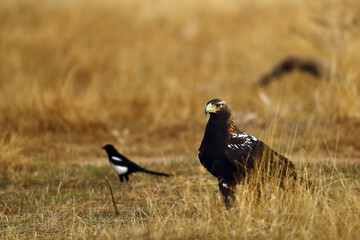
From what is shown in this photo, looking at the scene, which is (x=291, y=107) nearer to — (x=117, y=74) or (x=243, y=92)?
(x=243, y=92)

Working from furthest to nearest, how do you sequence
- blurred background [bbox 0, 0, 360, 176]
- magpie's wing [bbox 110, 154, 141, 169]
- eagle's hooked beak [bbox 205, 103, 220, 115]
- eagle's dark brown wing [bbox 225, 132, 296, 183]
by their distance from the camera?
blurred background [bbox 0, 0, 360, 176] → magpie's wing [bbox 110, 154, 141, 169] → eagle's hooked beak [bbox 205, 103, 220, 115] → eagle's dark brown wing [bbox 225, 132, 296, 183]

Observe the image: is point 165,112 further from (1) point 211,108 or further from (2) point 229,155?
(2) point 229,155

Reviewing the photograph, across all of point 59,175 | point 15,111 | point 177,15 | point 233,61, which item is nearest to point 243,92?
point 233,61

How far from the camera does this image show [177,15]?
19.6 m

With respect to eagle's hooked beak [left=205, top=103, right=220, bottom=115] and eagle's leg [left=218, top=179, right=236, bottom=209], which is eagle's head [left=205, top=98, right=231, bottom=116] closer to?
eagle's hooked beak [left=205, top=103, right=220, bottom=115]

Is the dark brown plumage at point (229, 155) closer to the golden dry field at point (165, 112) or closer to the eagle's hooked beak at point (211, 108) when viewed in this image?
the eagle's hooked beak at point (211, 108)

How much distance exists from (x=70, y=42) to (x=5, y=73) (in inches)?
108

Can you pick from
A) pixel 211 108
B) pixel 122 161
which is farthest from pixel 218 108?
pixel 122 161

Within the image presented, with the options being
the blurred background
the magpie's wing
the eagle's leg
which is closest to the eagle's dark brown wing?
the eagle's leg

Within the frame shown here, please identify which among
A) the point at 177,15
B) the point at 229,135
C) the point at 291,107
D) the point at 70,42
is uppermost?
the point at 177,15

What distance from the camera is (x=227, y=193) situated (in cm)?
488

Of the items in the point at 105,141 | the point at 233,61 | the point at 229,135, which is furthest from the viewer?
the point at 233,61

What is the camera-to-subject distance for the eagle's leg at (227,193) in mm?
4805

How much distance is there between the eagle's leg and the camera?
480 cm
